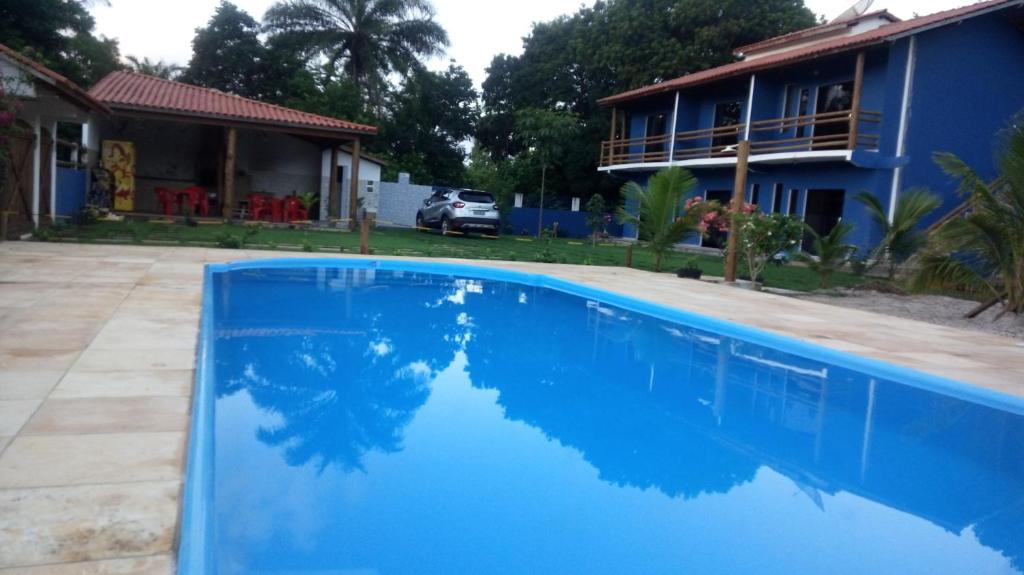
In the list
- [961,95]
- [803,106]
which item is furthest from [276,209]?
[961,95]

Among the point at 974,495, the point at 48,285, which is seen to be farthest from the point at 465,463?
the point at 48,285

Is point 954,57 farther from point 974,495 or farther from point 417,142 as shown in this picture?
point 417,142

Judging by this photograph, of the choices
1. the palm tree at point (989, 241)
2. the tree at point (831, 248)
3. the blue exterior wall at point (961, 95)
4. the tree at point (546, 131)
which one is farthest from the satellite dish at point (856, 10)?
the palm tree at point (989, 241)

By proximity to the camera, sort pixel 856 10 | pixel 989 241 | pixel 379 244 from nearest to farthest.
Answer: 1. pixel 989 241
2. pixel 379 244
3. pixel 856 10

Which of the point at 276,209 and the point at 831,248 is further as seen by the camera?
the point at 276,209

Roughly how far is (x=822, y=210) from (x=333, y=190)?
1467 centimetres

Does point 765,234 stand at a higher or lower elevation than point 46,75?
lower

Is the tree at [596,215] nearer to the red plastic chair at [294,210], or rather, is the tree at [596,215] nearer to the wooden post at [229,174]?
the red plastic chair at [294,210]

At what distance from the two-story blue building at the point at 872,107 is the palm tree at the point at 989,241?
27.8ft

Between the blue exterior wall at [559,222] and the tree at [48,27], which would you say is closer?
the tree at [48,27]

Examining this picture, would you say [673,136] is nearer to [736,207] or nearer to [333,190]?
[333,190]

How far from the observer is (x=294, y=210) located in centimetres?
2080

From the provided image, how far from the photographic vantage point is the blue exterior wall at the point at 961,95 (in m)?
18.8

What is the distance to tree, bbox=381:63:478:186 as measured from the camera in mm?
34375
